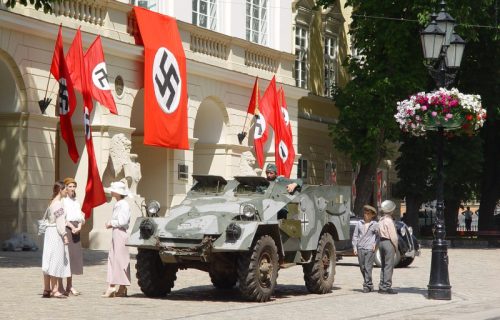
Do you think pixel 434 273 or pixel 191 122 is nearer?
pixel 434 273

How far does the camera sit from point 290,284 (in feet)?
71.3

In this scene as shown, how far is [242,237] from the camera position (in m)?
17.1

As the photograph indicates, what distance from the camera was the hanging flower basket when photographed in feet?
65.4

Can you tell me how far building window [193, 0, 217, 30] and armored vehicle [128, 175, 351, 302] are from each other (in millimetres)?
14287

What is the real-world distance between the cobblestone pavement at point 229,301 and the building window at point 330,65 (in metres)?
20.3

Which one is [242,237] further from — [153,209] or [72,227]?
[72,227]

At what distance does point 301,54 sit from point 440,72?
2309 centimetres

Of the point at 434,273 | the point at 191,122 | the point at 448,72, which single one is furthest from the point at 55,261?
the point at 191,122

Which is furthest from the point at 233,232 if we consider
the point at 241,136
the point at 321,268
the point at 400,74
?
the point at 400,74

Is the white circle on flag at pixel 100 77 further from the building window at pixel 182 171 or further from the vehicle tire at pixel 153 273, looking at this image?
the vehicle tire at pixel 153 273

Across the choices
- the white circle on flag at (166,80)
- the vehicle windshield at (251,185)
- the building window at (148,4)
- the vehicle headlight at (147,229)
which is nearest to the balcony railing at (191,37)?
the building window at (148,4)

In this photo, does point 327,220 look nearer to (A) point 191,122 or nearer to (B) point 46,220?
(B) point 46,220

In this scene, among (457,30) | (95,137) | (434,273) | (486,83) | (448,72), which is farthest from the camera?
(486,83)

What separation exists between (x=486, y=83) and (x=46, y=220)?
26.5 meters
